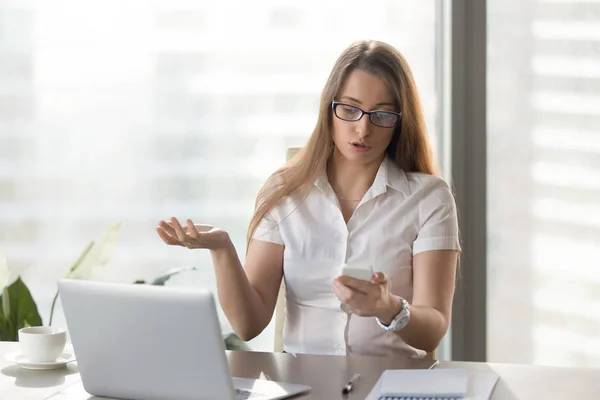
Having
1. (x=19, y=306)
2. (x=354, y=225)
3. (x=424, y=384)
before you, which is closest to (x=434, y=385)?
(x=424, y=384)

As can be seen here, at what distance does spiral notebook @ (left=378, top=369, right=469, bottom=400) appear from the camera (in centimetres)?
142

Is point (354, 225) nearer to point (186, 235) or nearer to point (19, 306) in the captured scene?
point (186, 235)

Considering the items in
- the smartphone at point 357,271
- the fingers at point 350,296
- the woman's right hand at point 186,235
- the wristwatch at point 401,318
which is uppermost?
the woman's right hand at point 186,235

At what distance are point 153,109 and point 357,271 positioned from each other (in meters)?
1.68

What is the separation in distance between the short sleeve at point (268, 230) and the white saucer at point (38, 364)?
61 cm

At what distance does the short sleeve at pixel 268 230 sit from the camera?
2164 mm

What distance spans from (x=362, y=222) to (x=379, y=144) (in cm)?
19

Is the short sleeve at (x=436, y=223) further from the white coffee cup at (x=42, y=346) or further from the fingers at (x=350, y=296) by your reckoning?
the white coffee cup at (x=42, y=346)

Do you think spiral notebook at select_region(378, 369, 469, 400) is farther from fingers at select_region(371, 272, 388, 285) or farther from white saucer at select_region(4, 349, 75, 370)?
white saucer at select_region(4, 349, 75, 370)

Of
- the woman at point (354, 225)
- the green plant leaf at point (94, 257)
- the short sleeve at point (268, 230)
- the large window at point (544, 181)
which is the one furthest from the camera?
the large window at point (544, 181)

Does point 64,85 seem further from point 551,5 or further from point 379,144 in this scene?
point 551,5

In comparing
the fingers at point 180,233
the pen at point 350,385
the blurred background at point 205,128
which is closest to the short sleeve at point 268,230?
the fingers at point 180,233

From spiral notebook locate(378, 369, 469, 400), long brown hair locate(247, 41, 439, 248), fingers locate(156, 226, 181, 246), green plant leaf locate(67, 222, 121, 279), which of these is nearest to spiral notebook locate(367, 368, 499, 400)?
spiral notebook locate(378, 369, 469, 400)

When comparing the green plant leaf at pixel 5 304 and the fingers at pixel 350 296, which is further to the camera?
the green plant leaf at pixel 5 304
